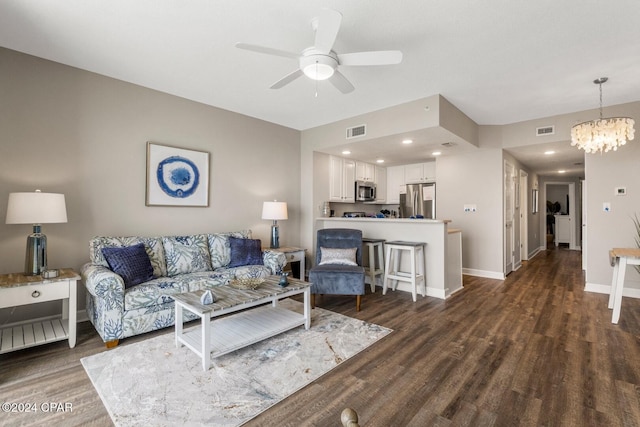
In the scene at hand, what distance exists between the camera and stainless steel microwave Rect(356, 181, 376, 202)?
6318 mm

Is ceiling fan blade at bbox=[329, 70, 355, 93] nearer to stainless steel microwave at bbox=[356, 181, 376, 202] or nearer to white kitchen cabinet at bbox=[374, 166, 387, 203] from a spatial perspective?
stainless steel microwave at bbox=[356, 181, 376, 202]

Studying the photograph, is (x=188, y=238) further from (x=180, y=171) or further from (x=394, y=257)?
(x=394, y=257)

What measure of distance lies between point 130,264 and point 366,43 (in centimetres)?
303

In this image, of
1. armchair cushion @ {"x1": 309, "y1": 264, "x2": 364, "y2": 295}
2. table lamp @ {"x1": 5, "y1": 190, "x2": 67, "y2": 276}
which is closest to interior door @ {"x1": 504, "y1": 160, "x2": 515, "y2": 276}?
armchair cushion @ {"x1": 309, "y1": 264, "x2": 364, "y2": 295}

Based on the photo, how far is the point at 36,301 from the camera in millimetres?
2457

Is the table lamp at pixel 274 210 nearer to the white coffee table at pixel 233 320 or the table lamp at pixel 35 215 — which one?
the white coffee table at pixel 233 320

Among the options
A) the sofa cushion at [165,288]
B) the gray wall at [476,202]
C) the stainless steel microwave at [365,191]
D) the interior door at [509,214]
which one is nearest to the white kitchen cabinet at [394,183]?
the stainless steel microwave at [365,191]

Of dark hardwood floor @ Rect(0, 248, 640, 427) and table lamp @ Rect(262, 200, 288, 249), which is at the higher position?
table lamp @ Rect(262, 200, 288, 249)

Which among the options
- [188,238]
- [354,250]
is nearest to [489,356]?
[354,250]

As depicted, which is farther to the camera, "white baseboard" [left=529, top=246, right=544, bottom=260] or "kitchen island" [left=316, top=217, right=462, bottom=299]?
"white baseboard" [left=529, top=246, right=544, bottom=260]

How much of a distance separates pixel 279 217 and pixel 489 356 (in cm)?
312

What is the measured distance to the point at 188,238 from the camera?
379 cm

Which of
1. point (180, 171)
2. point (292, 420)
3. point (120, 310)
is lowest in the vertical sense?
point (292, 420)

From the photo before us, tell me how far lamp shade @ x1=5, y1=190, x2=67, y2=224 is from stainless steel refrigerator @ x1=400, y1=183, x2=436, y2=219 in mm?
5607
